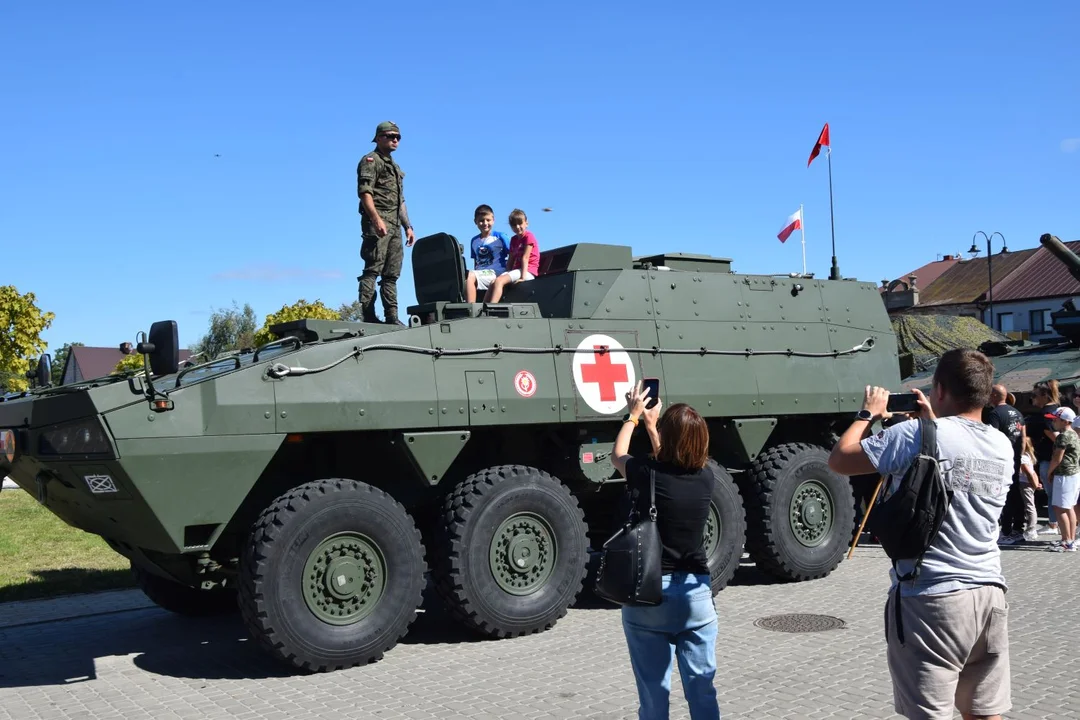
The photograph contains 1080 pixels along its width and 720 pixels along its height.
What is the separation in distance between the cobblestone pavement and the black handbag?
1.70 metres

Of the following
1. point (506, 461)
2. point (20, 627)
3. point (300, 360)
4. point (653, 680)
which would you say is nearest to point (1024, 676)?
point (653, 680)

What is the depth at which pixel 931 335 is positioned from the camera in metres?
19.0

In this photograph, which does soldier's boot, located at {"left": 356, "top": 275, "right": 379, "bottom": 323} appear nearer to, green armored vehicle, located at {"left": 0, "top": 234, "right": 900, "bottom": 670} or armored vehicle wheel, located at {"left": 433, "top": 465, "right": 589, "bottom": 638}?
green armored vehicle, located at {"left": 0, "top": 234, "right": 900, "bottom": 670}

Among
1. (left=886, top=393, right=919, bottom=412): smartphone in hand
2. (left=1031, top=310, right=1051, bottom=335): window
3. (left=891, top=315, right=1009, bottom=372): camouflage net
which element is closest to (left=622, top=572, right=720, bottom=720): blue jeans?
(left=886, top=393, right=919, bottom=412): smartphone in hand

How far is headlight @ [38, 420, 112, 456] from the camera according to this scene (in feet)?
20.8

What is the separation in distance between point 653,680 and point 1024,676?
119 inches

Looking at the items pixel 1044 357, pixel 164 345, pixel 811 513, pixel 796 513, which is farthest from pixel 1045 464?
pixel 164 345

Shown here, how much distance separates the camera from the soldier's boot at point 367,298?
9.03 m

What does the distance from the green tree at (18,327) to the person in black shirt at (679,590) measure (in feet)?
86.1

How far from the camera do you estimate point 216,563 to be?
720 cm

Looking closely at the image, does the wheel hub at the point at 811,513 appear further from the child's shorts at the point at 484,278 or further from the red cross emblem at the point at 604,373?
the child's shorts at the point at 484,278

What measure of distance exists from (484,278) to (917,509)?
618 centimetres

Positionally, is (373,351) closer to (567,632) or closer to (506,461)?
(506,461)

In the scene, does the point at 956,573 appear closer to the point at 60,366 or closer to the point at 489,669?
the point at 489,669
